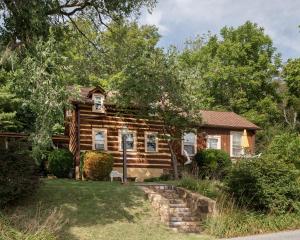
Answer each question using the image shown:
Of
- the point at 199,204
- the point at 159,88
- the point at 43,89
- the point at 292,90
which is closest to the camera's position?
the point at 43,89

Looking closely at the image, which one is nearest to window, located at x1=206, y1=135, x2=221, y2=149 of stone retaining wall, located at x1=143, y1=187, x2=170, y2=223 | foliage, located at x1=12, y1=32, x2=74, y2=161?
stone retaining wall, located at x1=143, y1=187, x2=170, y2=223

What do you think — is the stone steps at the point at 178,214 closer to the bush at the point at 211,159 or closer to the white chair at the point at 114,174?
the white chair at the point at 114,174

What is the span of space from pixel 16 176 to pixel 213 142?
19914 millimetres

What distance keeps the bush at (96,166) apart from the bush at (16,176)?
9.46 meters

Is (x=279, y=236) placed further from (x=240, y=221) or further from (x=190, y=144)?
(x=190, y=144)

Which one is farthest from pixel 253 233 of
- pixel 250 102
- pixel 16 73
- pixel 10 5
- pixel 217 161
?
pixel 250 102

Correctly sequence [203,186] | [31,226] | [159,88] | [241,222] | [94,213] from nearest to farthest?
[31,226] → [94,213] → [241,222] → [203,186] → [159,88]

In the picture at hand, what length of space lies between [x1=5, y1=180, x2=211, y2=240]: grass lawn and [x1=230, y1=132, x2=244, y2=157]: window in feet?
53.0

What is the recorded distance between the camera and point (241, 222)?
1688cm

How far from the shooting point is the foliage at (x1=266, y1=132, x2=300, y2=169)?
22.3m

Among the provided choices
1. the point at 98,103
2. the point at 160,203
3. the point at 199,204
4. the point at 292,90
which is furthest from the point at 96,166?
the point at 292,90

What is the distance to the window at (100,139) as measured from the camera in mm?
28969

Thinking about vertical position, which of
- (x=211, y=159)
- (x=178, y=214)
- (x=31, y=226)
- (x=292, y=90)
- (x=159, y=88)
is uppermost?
(x=292, y=90)

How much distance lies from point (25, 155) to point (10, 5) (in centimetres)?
467
